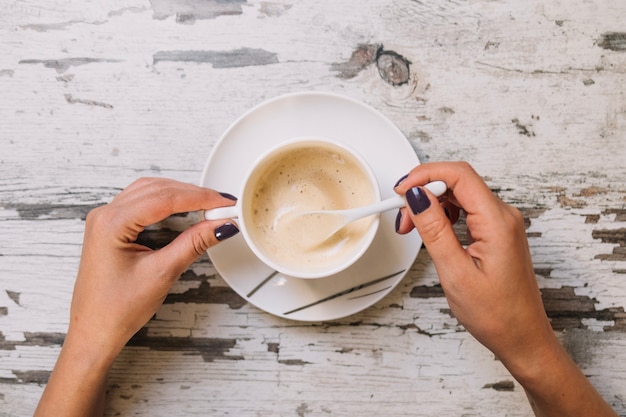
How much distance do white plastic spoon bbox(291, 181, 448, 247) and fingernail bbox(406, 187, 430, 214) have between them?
2 cm

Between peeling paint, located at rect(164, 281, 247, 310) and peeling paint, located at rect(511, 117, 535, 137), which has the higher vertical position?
peeling paint, located at rect(511, 117, 535, 137)

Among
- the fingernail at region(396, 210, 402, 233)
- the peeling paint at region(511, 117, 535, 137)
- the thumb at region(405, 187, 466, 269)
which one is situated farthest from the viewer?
the peeling paint at region(511, 117, 535, 137)

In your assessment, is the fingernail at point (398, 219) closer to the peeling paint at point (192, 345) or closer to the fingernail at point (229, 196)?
the fingernail at point (229, 196)

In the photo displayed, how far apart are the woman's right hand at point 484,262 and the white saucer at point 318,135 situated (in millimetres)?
95

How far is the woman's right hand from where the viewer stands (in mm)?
896

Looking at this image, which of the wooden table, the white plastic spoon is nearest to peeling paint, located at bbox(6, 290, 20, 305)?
the wooden table

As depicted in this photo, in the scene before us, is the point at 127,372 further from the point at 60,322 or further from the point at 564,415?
the point at 564,415

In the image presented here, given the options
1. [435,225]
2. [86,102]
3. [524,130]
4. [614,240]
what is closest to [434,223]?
[435,225]

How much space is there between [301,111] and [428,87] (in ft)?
0.95

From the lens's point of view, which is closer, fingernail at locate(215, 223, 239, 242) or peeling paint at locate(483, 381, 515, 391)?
fingernail at locate(215, 223, 239, 242)

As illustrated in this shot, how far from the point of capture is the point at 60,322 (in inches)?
46.3

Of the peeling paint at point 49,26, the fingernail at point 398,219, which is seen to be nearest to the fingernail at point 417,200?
the fingernail at point 398,219

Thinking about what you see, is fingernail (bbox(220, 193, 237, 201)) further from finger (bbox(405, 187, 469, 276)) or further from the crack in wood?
the crack in wood

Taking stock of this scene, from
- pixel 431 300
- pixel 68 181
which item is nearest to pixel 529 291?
pixel 431 300
